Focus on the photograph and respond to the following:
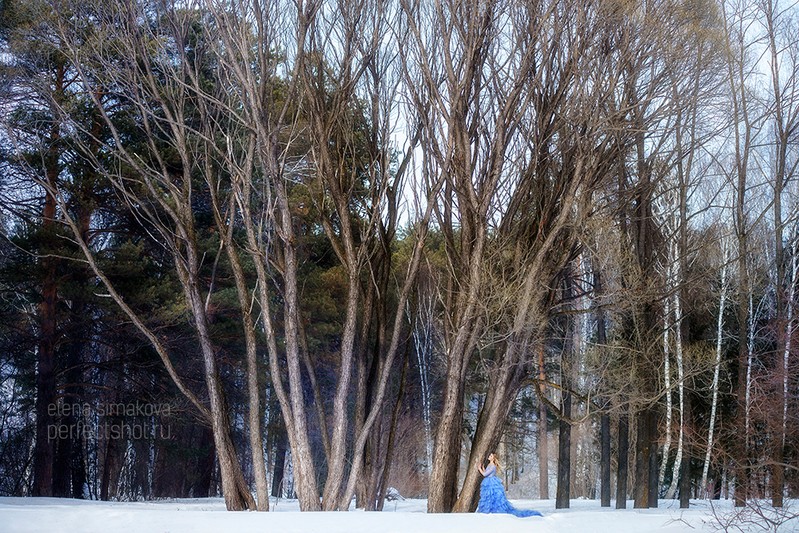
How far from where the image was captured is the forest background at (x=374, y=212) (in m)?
13.4

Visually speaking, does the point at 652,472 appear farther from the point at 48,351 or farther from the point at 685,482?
the point at 48,351

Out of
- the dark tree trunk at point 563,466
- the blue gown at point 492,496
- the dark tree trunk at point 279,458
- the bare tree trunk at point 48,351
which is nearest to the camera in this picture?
the blue gown at point 492,496

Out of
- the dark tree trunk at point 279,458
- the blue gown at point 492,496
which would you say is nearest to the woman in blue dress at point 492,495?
the blue gown at point 492,496

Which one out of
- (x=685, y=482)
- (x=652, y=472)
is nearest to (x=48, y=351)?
(x=652, y=472)

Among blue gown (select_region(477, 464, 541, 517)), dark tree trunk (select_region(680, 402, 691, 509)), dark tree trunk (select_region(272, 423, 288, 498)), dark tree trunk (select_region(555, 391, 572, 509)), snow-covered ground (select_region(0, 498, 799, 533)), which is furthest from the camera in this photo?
dark tree trunk (select_region(272, 423, 288, 498))

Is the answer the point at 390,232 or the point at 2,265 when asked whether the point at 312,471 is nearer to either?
the point at 390,232

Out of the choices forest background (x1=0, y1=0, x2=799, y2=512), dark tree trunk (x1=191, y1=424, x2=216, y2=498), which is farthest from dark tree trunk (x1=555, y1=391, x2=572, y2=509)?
dark tree trunk (x1=191, y1=424, x2=216, y2=498)

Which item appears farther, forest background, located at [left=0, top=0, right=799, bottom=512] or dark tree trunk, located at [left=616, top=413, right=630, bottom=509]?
dark tree trunk, located at [left=616, top=413, right=630, bottom=509]

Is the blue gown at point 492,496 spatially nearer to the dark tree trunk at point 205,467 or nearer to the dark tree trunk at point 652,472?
the dark tree trunk at point 652,472

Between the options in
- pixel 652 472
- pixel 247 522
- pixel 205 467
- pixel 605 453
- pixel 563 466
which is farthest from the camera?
pixel 205 467

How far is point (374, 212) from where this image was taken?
13.9 meters

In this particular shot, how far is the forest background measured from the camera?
13.4 metres

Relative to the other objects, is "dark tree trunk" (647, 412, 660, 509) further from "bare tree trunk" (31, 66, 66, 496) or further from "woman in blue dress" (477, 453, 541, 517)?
"bare tree trunk" (31, 66, 66, 496)

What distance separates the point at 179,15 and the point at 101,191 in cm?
614
